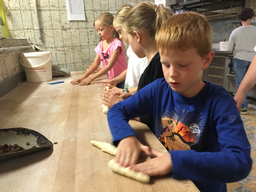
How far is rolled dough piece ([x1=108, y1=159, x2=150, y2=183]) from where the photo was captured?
0.51 meters

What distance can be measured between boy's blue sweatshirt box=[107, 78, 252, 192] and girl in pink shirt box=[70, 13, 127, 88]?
1.02m

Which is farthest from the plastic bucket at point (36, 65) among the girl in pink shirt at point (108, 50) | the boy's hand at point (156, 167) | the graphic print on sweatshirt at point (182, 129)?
the boy's hand at point (156, 167)

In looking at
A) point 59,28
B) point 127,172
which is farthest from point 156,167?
point 59,28

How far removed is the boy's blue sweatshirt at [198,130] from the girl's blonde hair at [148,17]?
1.10 ft

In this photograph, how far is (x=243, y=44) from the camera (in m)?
2.86

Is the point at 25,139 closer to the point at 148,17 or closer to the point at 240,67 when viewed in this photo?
the point at 148,17

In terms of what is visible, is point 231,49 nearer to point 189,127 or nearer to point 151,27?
point 151,27

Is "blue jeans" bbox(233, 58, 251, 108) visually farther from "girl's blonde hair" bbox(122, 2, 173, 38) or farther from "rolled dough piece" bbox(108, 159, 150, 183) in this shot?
"rolled dough piece" bbox(108, 159, 150, 183)

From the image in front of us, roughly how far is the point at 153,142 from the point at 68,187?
32cm

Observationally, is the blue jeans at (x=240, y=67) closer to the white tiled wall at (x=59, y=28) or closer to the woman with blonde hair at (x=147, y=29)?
the white tiled wall at (x=59, y=28)

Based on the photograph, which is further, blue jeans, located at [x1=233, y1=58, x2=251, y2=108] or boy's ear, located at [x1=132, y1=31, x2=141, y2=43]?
blue jeans, located at [x1=233, y1=58, x2=251, y2=108]

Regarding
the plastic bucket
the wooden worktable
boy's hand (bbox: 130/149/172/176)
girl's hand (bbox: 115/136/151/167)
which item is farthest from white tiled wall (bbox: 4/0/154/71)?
boy's hand (bbox: 130/149/172/176)

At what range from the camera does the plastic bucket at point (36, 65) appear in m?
1.95

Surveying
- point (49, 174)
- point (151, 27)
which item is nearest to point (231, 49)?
point (151, 27)
